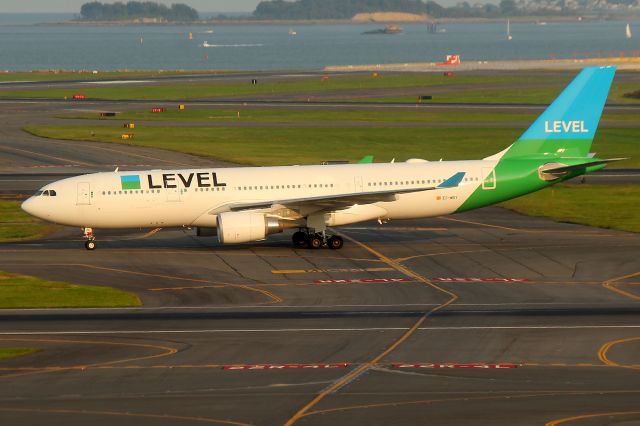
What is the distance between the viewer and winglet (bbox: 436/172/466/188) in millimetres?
59875

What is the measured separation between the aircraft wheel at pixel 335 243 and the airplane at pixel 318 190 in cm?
7

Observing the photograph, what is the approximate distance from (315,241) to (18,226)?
19.2m

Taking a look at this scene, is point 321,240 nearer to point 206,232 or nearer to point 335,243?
point 335,243

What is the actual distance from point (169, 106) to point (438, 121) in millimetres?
37723

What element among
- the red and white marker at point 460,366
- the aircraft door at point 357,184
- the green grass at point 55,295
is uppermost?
the aircraft door at point 357,184

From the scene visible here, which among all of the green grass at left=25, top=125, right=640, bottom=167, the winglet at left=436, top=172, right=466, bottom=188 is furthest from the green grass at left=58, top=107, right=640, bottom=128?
the winglet at left=436, top=172, right=466, bottom=188

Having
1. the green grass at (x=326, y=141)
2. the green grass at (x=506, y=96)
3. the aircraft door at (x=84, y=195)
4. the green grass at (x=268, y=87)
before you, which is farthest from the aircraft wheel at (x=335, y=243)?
the green grass at (x=268, y=87)

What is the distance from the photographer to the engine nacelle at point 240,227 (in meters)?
56.3

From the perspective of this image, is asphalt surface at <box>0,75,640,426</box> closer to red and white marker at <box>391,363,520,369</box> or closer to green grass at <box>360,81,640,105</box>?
red and white marker at <box>391,363,520,369</box>

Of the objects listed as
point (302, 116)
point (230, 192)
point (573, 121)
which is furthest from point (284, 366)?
point (302, 116)

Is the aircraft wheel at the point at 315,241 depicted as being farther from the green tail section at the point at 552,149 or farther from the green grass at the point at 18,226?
the green grass at the point at 18,226

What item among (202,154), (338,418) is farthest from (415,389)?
(202,154)

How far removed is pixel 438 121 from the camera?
417ft

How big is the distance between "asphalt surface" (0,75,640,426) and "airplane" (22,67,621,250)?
5.69 ft
